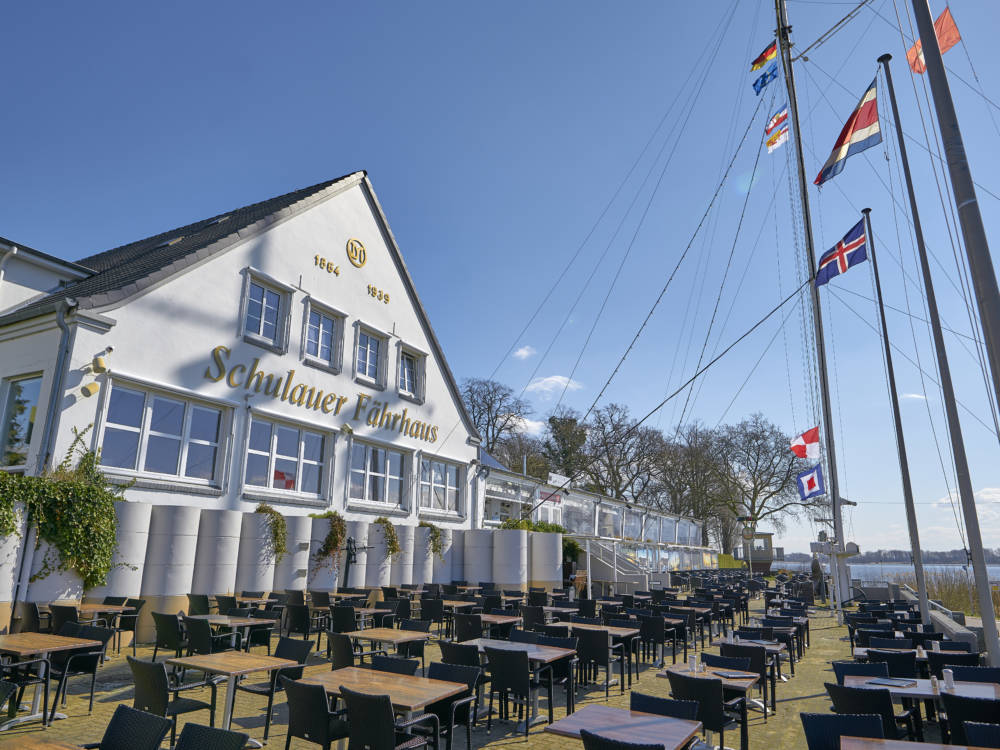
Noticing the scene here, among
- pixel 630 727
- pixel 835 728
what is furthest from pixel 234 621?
pixel 835 728

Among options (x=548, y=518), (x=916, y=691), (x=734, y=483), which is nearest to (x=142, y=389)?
(x=916, y=691)

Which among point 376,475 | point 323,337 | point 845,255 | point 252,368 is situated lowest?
point 376,475

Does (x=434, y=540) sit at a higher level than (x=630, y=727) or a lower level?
higher

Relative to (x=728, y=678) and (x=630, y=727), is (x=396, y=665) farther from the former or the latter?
(x=728, y=678)

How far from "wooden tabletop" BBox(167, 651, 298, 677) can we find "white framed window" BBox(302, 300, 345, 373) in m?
12.0

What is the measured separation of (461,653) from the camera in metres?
7.04

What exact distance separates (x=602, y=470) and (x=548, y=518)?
18521mm

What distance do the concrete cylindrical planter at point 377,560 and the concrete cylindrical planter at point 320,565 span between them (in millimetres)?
1325

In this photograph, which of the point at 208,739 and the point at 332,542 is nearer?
the point at 208,739

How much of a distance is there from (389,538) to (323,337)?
6.11 m

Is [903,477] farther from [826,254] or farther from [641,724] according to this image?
[641,724]

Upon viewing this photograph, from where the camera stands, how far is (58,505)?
1075 cm

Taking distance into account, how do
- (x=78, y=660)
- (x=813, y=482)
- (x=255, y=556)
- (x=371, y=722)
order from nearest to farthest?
(x=371, y=722) < (x=78, y=660) < (x=255, y=556) < (x=813, y=482)

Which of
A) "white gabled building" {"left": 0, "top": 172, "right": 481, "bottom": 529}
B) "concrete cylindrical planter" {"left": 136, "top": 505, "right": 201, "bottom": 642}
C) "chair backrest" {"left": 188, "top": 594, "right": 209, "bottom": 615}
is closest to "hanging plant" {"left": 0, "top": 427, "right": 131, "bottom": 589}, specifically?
"concrete cylindrical planter" {"left": 136, "top": 505, "right": 201, "bottom": 642}
